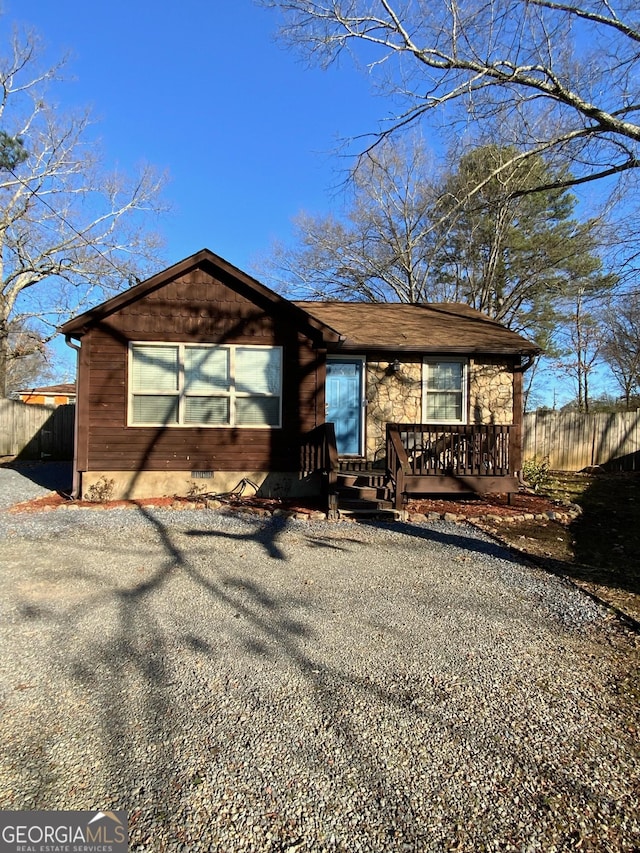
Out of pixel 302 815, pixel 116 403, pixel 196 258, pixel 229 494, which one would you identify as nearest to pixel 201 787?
pixel 302 815

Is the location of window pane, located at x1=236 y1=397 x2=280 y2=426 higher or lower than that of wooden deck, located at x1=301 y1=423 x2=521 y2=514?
higher

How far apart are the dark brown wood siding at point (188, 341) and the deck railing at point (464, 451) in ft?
5.89

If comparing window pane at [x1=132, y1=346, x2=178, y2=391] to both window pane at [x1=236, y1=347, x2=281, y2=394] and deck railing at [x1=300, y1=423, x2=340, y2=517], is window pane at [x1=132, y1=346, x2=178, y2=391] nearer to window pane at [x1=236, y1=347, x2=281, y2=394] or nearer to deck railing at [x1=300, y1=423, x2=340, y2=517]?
window pane at [x1=236, y1=347, x2=281, y2=394]

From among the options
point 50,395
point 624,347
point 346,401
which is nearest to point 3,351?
point 50,395

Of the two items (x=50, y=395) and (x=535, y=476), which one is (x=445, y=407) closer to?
(x=535, y=476)

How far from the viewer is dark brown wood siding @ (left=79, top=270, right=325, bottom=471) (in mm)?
8539

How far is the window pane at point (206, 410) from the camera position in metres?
8.73

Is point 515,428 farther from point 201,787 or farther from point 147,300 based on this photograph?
point 201,787

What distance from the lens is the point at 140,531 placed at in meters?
6.45

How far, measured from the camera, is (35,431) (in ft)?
56.8

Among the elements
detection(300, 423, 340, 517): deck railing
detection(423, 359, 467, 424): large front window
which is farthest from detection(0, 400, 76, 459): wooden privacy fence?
detection(423, 359, 467, 424): large front window

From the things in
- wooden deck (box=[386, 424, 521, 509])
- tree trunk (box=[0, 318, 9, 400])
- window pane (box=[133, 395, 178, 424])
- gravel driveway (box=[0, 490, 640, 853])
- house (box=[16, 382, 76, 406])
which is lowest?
gravel driveway (box=[0, 490, 640, 853])

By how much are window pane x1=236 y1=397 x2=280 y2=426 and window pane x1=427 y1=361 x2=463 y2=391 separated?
3.31 m

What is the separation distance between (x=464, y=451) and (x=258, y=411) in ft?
11.8
